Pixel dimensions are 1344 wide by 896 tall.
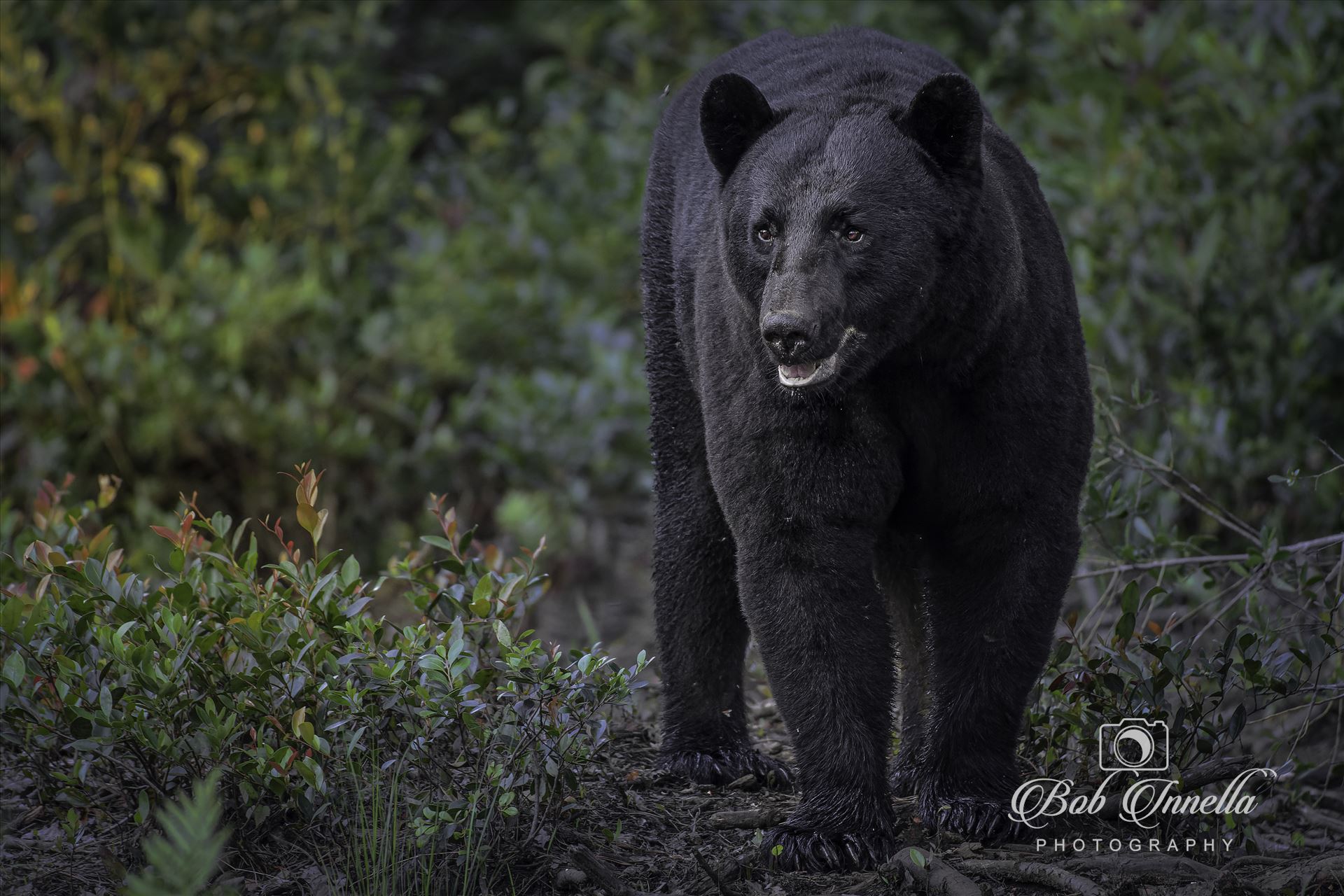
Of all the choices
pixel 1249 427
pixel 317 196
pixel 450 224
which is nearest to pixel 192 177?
pixel 317 196

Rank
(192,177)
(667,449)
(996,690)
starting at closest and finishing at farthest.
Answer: (996,690), (667,449), (192,177)

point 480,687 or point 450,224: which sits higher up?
point 480,687

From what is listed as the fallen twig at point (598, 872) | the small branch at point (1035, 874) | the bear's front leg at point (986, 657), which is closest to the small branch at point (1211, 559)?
the bear's front leg at point (986, 657)

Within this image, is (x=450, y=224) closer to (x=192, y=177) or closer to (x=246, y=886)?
(x=192, y=177)

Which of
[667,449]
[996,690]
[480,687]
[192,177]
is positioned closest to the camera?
[480,687]

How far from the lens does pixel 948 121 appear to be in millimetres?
3391

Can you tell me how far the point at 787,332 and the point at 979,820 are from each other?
1410 mm

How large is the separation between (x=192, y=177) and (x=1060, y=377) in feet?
21.3

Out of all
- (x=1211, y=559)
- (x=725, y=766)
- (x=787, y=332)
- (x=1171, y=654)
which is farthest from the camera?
(x=1211, y=559)

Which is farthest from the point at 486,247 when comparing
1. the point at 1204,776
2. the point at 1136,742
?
the point at 1204,776

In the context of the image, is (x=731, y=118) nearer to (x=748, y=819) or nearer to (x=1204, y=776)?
(x=748, y=819)

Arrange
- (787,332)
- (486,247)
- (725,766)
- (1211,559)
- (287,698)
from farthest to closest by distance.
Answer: (486,247), (1211,559), (725,766), (287,698), (787,332)

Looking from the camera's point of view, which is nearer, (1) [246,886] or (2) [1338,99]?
(1) [246,886]

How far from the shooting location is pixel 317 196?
909 cm
